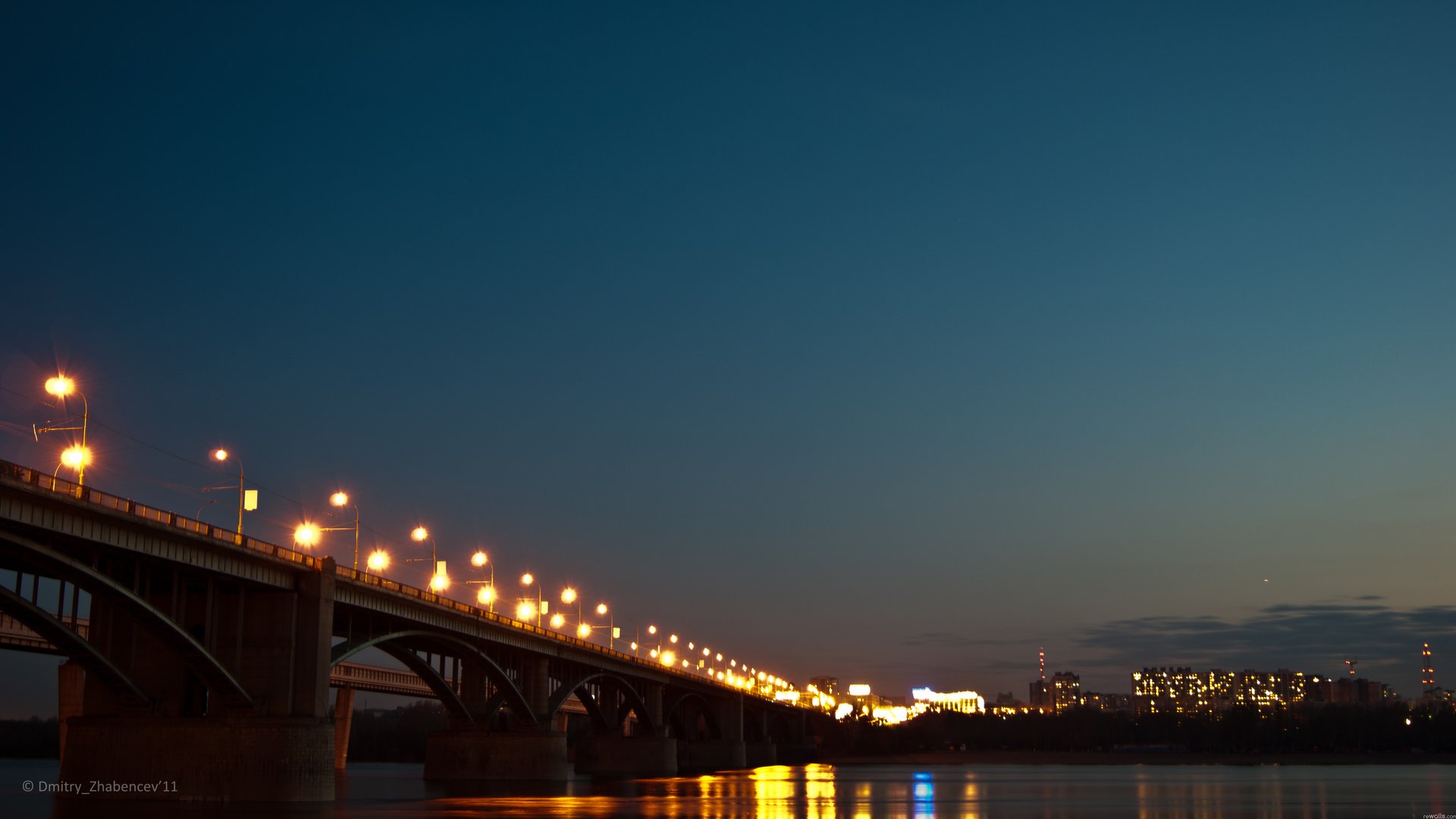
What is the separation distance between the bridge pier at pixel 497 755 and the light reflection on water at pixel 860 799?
1553 millimetres

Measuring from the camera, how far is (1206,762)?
186250 millimetres

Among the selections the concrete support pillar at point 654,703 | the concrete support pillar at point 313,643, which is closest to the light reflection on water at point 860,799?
the concrete support pillar at point 313,643

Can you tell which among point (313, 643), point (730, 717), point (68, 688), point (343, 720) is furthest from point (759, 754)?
point (313, 643)

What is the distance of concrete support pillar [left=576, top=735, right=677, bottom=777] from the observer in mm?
122250

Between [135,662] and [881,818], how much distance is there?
31812mm

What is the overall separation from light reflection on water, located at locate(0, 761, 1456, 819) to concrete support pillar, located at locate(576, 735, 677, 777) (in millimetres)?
6482

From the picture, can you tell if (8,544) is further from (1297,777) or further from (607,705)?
(1297,777)

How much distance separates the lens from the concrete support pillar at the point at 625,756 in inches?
4813

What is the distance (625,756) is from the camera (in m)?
123

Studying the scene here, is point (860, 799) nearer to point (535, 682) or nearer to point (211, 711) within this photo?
point (535, 682)

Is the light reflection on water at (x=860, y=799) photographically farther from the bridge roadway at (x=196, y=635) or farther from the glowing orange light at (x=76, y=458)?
the glowing orange light at (x=76, y=458)

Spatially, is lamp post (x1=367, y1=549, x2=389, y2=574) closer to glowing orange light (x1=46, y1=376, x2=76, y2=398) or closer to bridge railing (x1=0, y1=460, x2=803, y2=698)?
bridge railing (x1=0, y1=460, x2=803, y2=698)

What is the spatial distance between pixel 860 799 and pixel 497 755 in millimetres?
25570

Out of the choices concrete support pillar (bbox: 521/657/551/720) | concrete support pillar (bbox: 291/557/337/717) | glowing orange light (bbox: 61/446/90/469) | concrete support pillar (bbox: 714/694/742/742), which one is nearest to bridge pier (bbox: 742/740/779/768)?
concrete support pillar (bbox: 714/694/742/742)
